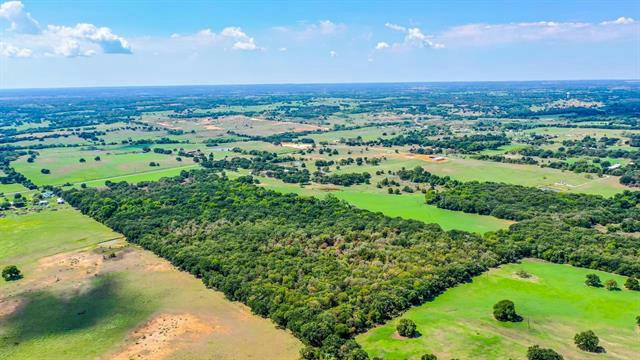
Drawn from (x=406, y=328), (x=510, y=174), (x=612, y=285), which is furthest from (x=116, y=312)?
(x=510, y=174)

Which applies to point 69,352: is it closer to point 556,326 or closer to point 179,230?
point 179,230

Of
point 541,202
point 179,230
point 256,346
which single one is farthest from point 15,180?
point 541,202

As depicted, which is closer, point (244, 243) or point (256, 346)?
point (256, 346)

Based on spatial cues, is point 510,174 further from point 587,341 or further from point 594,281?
point 587,341

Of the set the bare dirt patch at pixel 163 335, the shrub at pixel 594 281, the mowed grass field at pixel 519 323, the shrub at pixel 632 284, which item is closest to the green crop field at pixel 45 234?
the bare dirt patch at pixel 163 335

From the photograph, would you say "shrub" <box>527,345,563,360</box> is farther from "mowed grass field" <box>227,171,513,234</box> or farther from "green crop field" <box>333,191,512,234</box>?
"mowed grass field" <box>227,171,513,234</box>
